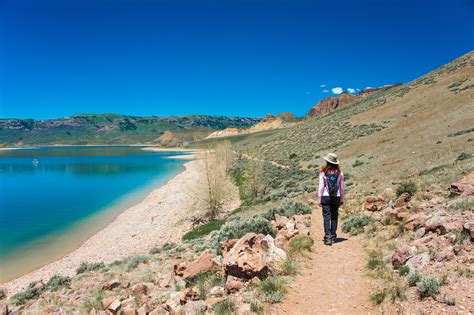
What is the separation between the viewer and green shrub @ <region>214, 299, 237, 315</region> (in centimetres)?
527

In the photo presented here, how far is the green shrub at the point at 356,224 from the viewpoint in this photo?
30.1 ft

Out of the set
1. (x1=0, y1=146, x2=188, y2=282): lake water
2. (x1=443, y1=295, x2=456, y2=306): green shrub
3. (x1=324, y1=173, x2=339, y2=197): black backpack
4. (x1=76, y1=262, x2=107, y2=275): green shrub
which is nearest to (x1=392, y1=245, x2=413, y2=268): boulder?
(x1=443, y1=295, x2=456, y2=306): green shrub

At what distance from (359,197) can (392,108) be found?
39.1 metres

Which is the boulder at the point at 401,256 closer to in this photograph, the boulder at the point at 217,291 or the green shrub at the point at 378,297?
the green shrub at the point at 378,297

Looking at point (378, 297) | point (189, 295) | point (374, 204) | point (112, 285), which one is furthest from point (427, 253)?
point (112, 285)

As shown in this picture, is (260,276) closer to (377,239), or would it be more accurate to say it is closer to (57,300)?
(377,239)

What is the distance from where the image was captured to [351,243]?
27.5 ft

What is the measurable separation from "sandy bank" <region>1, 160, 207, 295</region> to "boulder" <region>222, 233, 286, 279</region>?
36.6 feet

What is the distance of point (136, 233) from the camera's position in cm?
2192

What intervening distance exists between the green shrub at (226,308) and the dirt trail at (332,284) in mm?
728

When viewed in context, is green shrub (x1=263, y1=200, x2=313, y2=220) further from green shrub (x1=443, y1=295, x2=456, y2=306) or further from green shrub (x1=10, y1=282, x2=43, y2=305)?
green shrub (x1=10, y1=282, x2=43, y2=305)

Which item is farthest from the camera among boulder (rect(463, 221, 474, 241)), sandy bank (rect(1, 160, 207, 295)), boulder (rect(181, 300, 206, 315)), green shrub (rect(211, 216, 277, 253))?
sandy bank (rect(1, 160, 207, 295))

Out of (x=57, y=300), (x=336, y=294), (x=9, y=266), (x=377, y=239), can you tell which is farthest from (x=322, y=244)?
(x=9, y=266)

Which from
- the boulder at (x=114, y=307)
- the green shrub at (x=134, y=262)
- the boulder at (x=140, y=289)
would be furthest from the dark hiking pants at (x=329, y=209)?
the green shrub at (x=134, y=262)
